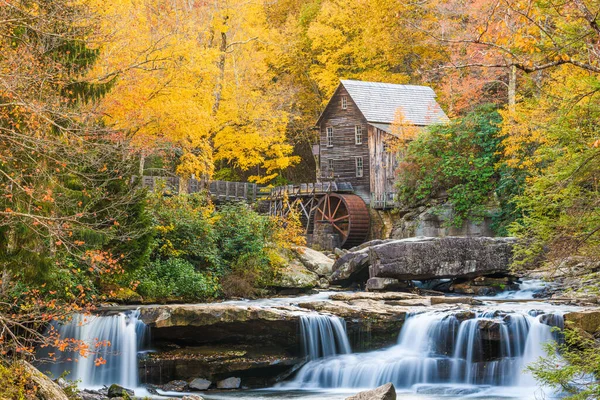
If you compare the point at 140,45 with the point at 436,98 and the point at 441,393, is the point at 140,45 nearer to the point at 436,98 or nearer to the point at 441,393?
the point at 441,393

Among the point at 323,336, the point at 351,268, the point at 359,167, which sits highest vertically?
the point at 359,167

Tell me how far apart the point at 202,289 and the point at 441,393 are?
7.85 m

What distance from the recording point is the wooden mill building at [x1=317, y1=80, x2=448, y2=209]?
34069mm

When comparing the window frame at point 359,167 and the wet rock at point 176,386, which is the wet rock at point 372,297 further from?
the window frame at point 359,167

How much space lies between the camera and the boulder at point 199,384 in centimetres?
1360

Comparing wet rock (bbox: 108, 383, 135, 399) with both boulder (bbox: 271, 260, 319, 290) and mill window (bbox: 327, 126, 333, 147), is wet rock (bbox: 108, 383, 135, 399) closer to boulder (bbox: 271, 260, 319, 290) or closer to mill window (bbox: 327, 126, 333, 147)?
boulder (bbox: 271, 260, 319, 290)

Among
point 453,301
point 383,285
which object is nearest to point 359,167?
point 383,285

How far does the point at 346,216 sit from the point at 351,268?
12280mm

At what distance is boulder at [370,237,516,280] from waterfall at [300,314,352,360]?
5624 mm

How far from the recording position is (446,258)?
2058cm

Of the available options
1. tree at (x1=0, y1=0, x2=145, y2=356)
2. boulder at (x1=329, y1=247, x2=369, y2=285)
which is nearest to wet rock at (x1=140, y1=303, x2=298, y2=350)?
tree at (x1=0, y1=0, x2=145, y2=356)

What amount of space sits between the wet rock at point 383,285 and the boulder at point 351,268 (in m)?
0.97

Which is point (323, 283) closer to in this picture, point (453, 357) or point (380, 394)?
point (453, 357)

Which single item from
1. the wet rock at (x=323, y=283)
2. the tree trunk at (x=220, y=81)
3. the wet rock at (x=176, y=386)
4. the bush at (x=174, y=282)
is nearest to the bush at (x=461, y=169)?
the wet rock at (x=323, y=283)
